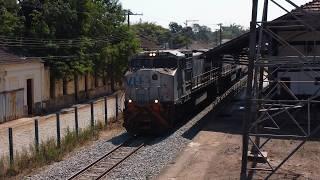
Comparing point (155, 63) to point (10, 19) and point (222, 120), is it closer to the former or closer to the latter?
point (222, 120)

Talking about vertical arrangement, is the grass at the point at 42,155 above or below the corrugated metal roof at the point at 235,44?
below

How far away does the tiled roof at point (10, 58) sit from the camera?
94.5ft

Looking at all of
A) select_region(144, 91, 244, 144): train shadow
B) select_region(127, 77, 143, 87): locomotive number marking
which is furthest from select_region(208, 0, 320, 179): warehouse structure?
select_region(127, 77, 143, 87): locomotive number marking

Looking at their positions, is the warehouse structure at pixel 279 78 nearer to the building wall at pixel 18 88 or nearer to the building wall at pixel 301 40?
the building wall at pixel 301 40

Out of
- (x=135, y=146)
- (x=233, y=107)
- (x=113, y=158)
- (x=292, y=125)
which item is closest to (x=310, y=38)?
(x=292, y=125)

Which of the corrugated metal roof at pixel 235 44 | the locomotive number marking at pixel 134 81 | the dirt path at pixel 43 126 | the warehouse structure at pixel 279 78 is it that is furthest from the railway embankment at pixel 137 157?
the corrugated metal roof at pixel 235 44

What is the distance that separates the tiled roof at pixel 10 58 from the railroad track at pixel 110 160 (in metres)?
11.3

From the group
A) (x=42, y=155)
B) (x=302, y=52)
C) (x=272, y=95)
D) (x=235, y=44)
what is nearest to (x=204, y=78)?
(x=235, y=44)

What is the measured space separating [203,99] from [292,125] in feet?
25.2

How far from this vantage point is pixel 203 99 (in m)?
30.0

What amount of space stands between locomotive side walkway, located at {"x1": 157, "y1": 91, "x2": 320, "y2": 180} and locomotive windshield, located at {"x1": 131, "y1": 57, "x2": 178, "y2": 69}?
327 cm

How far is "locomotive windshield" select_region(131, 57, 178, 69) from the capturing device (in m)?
22.5

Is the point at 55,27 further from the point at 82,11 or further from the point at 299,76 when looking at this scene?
Result: the point at 299,76

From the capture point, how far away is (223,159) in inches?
666
